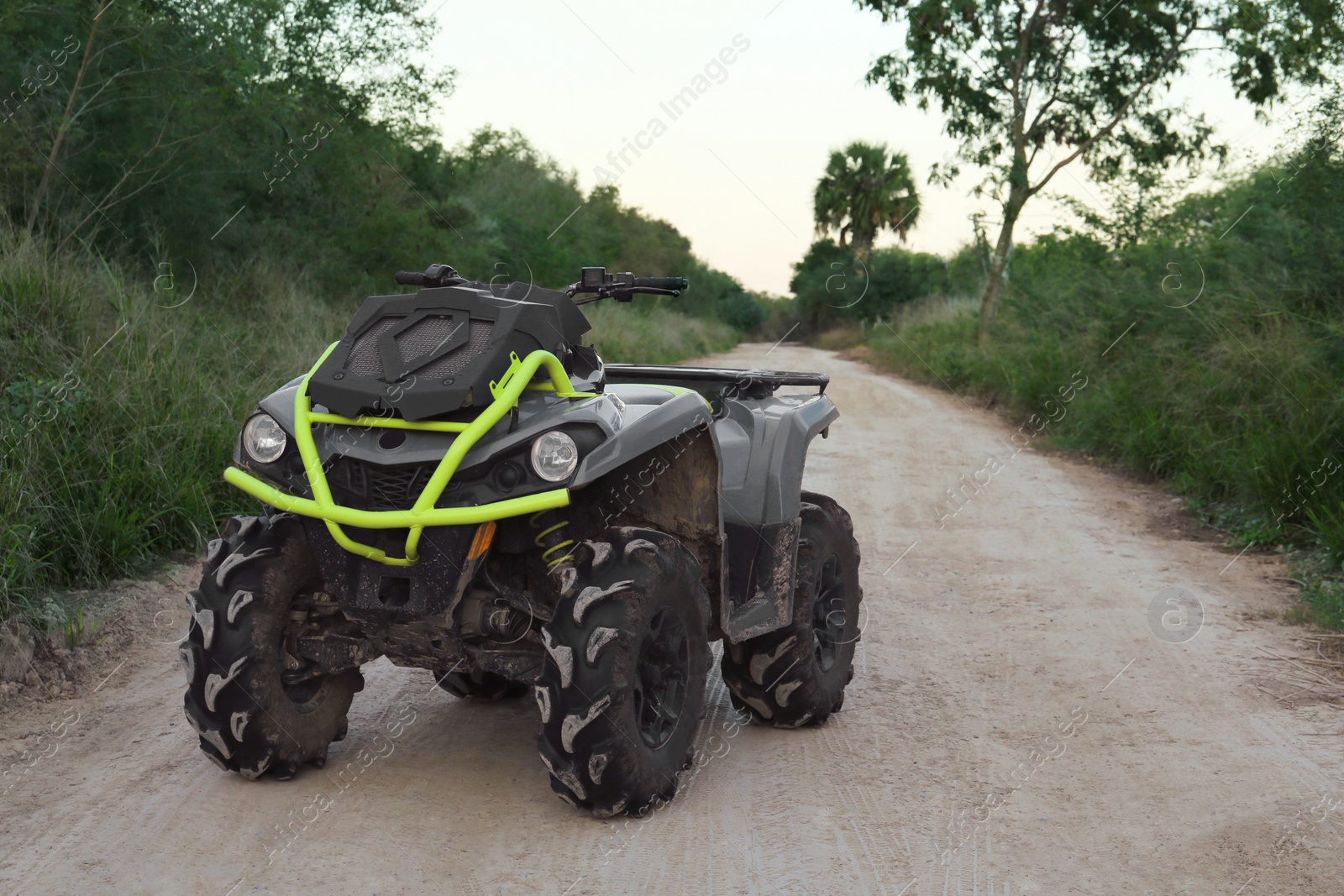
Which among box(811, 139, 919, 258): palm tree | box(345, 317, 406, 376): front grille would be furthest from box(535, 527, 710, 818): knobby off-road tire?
box(811, 139, 919, 258): palm tree

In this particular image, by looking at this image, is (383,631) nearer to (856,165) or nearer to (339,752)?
(339,752)

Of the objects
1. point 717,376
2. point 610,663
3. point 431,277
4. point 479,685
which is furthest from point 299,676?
point 717,376

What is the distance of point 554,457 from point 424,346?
546mm

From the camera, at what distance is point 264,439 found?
3.38 m

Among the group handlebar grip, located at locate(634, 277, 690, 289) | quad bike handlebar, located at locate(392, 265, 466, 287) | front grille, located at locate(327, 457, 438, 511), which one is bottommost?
front grille, located at locate(327, 457, 438, 511)

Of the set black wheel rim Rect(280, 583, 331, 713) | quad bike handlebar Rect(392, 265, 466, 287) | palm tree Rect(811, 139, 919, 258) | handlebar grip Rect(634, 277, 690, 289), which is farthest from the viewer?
palm tree Rect(811, 139, 919, 258)

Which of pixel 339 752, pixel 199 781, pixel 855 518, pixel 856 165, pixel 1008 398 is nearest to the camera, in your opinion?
pixel 199 781

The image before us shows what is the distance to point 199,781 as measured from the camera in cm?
368

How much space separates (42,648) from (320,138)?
843 cm

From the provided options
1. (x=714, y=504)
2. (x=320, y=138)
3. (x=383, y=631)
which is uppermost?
(x=320, y=138)

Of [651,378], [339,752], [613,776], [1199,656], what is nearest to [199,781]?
[339,752]

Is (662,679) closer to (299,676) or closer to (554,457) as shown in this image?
(554,457)

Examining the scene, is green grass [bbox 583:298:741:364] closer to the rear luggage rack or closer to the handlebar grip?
the rear luggage rack

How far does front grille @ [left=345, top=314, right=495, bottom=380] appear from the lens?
10.6 feet
